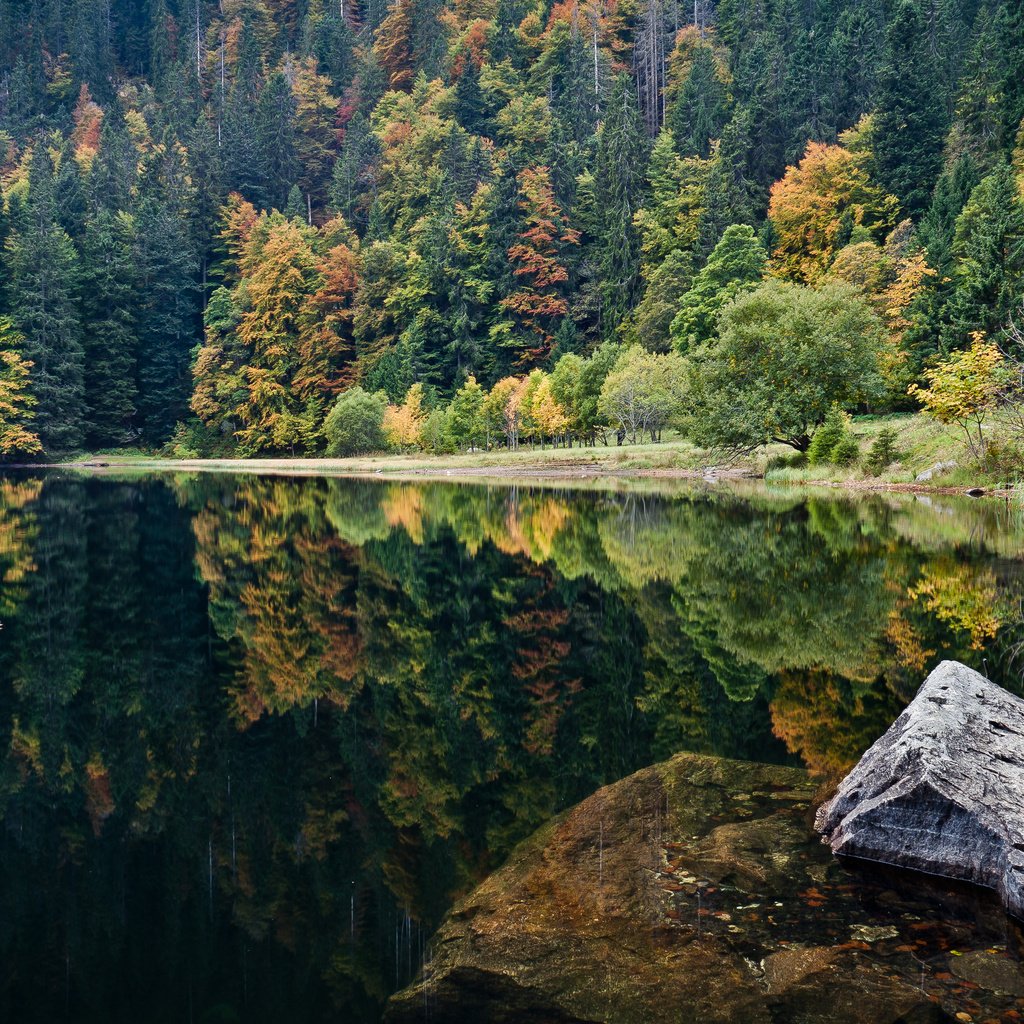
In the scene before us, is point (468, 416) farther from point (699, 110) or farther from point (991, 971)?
point (991, 971)

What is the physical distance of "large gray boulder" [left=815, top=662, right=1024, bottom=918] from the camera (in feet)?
21.5

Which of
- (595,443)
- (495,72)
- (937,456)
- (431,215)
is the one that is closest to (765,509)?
(937,456)

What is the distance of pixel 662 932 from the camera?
6.04 meters

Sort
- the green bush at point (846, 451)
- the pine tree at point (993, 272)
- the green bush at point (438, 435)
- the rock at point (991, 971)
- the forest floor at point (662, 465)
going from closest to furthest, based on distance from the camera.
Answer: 1. the rock at point (991, 971)
2. the forest floor at point (662, 465)
3. the green bush at point (846, 451)
4. the pine tree at point (993, 272)
5. the green bush at point (438, 435)

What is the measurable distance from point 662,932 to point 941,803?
237 centimetres

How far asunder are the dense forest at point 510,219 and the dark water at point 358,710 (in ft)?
106

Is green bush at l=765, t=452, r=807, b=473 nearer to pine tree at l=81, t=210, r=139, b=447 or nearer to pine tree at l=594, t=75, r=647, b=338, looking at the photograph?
pine tree at l=594, t=75, r=647, b=338

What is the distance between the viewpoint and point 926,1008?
5.14 metres

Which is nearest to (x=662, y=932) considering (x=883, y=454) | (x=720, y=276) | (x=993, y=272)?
(x=883, y=454)

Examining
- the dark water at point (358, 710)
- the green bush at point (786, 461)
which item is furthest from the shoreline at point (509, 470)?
the dark water at point (358, 710)

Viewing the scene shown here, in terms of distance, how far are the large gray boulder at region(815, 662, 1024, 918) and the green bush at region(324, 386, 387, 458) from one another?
7995 cm

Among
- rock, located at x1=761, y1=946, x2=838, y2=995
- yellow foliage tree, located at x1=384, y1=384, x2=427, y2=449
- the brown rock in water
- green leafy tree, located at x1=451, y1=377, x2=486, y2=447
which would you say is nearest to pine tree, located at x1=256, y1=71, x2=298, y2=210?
yellow foliage tree, located at x1=384, y1=384, x2=427, y2=449

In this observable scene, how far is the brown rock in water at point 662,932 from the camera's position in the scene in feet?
17.2

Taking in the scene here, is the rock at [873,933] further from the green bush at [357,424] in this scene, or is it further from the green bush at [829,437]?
the green bush at [357,424]
